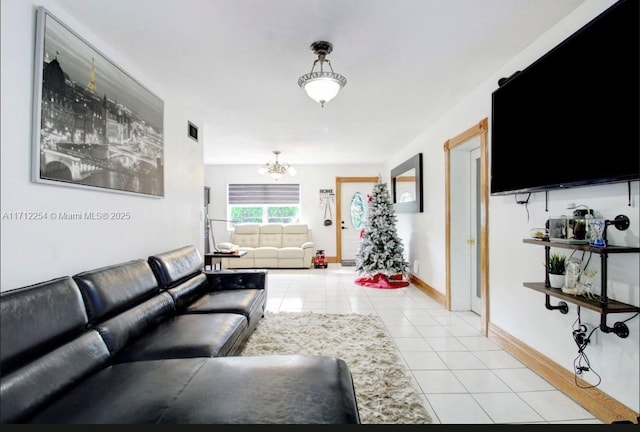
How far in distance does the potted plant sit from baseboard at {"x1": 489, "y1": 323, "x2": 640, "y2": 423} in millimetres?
595

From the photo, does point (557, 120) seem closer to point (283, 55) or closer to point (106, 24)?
point (283, 55)

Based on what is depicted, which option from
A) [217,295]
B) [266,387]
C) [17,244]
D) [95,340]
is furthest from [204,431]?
[217,295]

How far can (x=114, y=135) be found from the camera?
216 centimetres

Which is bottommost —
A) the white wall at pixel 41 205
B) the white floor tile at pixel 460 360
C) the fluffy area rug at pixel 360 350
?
the white floor tile at pixel 460 360

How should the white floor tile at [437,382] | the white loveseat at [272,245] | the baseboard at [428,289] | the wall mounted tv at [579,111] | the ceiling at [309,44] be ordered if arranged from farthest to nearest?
1. the white loveseat at [272,245]
2. the baseboard at [428,289]
3. the white floor tile at [437,382]
4. the ceiling at [309,44]
5. the wall mounted tv at [579,111]

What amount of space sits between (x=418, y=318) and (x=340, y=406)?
2560 millimetres

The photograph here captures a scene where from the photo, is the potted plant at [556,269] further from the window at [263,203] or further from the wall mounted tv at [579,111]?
the window at [263,203]

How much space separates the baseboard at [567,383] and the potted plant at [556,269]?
595mm

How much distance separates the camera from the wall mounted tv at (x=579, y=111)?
1.38 meters

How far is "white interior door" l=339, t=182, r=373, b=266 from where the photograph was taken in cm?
739

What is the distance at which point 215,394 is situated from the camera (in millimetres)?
1201

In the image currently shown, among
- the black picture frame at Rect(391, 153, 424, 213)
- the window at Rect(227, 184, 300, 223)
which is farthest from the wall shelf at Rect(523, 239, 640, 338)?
the window at Rect(227, 184, 300, 223)

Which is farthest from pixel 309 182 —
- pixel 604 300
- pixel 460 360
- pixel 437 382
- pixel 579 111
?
pixel 604 300

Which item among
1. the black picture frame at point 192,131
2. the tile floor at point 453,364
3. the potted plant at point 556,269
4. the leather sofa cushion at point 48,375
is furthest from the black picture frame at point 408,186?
the leather sofa cushion at point 48,375
